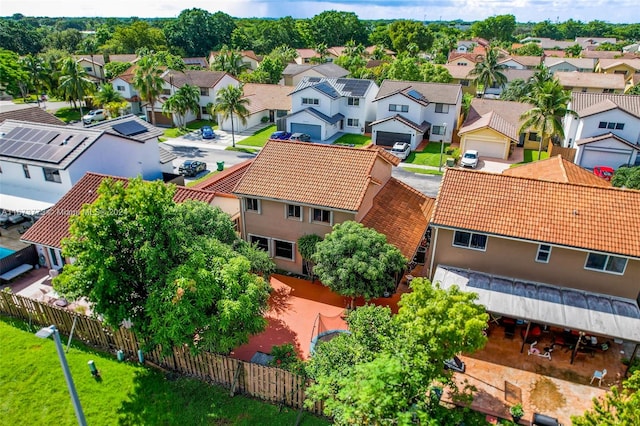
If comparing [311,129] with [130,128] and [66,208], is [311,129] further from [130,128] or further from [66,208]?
[66,208]

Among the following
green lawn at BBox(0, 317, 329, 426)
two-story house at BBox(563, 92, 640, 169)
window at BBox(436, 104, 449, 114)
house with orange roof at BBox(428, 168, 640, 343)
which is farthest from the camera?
window at BBox(436, 104, 449, 114)

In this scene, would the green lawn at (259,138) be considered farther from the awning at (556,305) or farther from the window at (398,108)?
the awning at (556,305)

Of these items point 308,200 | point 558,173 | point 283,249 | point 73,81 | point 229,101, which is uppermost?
point 73,81

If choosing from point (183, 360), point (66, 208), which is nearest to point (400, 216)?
point (183, 360)

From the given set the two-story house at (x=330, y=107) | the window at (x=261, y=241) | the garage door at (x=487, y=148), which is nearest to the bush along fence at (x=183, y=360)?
the window at (x=261, y=241)

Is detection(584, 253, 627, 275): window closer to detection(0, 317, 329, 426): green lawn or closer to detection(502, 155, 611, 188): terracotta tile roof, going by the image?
detection(502, 155, 611, 188): terracotta tile roof

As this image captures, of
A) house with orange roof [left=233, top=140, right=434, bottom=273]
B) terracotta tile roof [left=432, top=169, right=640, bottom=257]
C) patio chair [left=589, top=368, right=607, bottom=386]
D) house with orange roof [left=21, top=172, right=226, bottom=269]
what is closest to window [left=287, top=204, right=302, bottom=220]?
house with orange roof [left=233, top=140, right=434, bottom=273]
